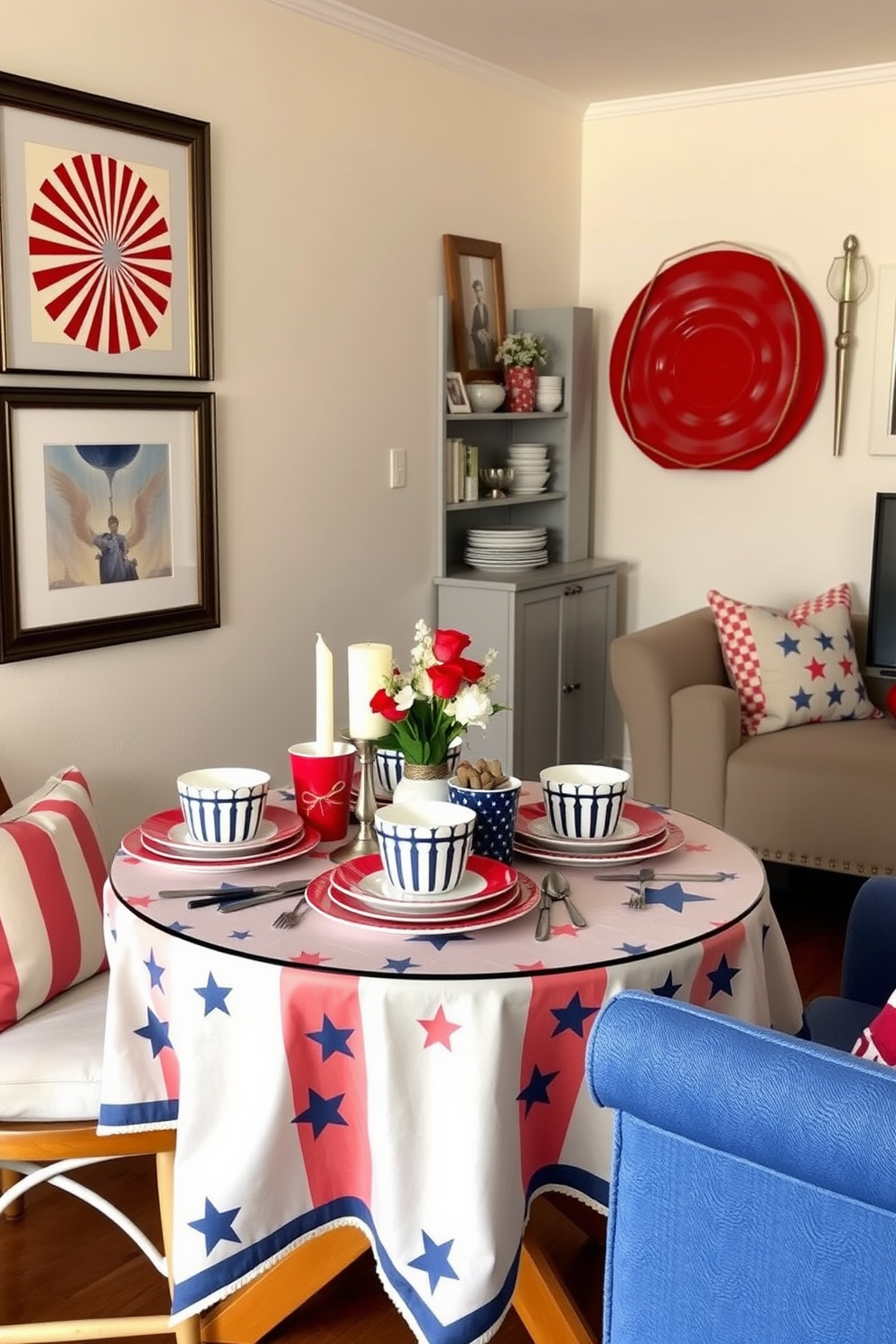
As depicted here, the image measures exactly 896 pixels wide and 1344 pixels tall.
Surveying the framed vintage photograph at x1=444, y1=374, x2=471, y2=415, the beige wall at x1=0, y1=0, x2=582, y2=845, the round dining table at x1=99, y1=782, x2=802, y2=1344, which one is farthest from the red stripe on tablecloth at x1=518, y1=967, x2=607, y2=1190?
the framed vintage photograph at x1=444, y1=374, x2=471, y2=415

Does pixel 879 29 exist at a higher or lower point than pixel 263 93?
higher

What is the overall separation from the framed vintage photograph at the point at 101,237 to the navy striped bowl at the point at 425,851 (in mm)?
1681

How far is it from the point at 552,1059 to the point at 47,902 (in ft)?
3.04

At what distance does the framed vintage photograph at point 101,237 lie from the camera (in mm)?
2961

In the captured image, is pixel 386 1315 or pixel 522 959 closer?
pixel 522 959

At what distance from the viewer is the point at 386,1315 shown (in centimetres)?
221

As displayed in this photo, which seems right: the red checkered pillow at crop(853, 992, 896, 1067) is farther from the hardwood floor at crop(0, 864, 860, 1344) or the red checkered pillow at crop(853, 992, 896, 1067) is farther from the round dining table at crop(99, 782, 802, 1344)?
the hardwood floor at crop(0, 864, 860, 1344)

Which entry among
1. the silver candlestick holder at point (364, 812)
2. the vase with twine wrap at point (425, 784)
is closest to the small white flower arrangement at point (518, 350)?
the silver candlestick holder at point (364, 812)

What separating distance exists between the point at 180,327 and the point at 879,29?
2.21 metres

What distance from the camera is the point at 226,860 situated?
203 centimetres

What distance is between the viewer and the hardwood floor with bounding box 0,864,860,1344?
85.9 inches

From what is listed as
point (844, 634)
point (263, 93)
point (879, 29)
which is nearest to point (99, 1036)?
point (263, 93)

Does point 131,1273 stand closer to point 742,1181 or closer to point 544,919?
point 544,919

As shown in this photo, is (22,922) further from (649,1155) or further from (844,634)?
(844,634)
